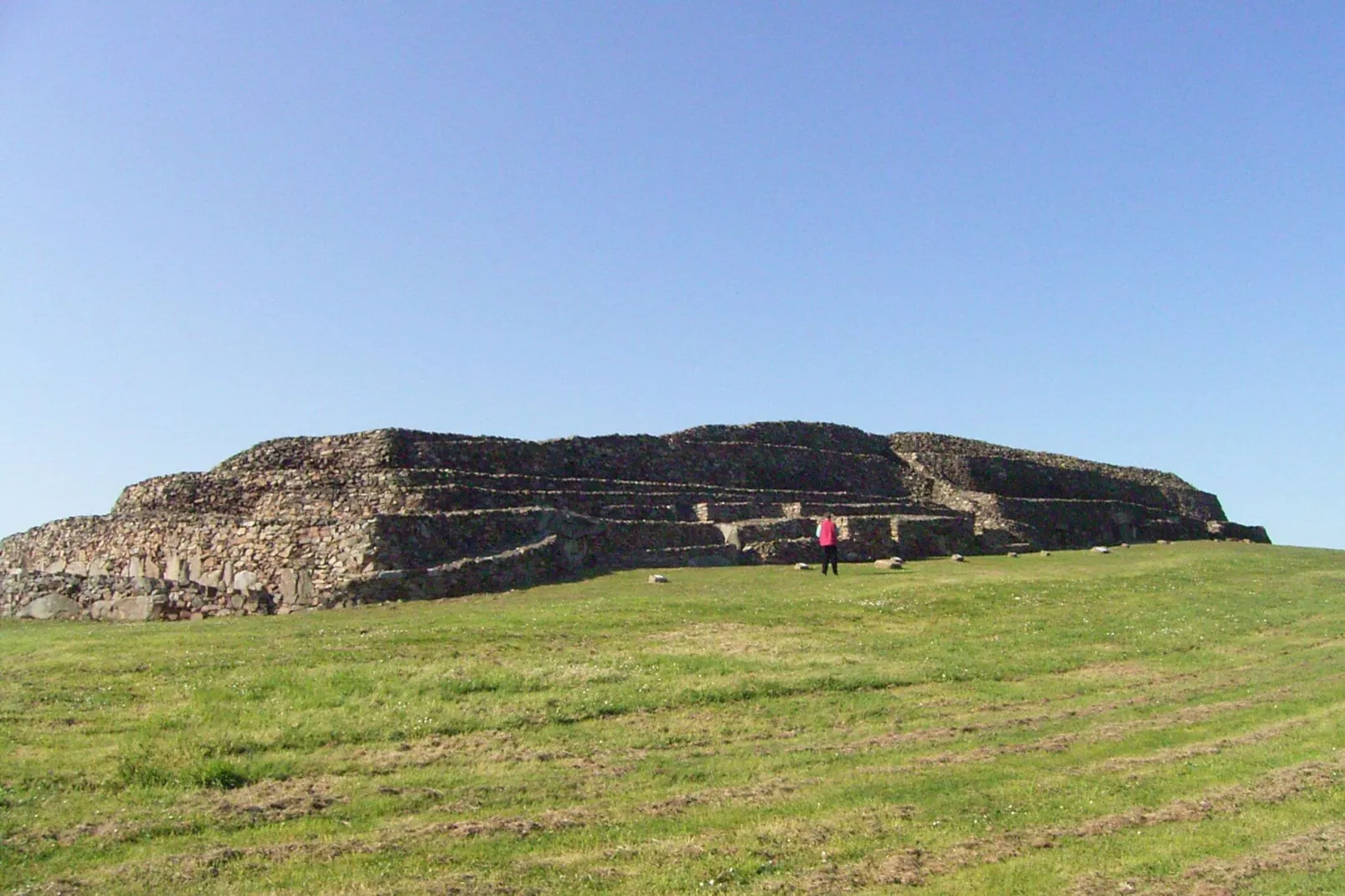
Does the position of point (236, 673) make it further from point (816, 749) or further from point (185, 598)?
point (185, 598)

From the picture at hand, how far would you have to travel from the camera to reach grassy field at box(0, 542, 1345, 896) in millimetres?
9414

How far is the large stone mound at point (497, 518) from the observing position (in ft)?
87.2

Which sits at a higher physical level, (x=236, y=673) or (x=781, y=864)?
(x=236, y=673)

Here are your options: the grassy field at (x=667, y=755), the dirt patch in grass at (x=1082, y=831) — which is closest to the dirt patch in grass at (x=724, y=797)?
the grassy field at (x=667, y=755)

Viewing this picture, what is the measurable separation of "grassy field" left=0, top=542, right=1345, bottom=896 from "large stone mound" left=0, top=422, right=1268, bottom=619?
452 cm

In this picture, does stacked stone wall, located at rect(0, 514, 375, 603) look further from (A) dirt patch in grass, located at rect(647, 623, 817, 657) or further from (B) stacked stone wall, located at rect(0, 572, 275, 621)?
(A) dirt patch in grass, located at rect(647, 623, 817, 657)

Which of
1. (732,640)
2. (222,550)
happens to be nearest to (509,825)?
(732,640)

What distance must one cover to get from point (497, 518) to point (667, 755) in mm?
18219

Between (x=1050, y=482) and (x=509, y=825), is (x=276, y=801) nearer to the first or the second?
(x=509, y=825)

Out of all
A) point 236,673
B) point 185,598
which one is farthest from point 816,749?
point 185,598

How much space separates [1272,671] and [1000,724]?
23.4 feet

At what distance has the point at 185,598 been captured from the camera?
25438 millimetres

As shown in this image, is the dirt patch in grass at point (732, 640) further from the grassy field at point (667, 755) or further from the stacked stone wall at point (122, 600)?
the stacked stone wall at point (122, 600)

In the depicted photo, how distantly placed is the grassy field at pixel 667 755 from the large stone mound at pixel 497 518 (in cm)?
452
